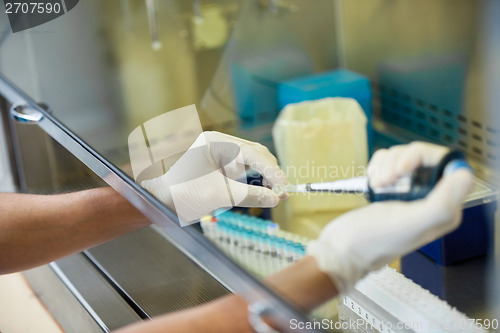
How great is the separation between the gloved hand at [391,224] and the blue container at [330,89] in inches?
71.7

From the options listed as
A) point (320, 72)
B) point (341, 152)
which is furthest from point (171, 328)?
point (320, 72)

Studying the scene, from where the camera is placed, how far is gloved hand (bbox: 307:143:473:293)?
27.4 inches

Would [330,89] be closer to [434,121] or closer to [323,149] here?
[434,121]

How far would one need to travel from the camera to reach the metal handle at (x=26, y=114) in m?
1.48

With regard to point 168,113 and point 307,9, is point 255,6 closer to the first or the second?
point 307,9

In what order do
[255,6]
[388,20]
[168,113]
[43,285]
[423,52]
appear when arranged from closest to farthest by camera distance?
[168,113] < [43,285] < [423,52] < [388,20] < [255,6]

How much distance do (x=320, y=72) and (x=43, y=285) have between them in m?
1.79

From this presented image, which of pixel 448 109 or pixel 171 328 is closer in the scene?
pixel 171 328

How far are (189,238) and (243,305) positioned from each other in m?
0.13

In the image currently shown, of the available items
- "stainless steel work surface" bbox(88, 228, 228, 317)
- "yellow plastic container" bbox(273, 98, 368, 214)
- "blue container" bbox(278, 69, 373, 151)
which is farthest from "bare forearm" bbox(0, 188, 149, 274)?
"blue container" bbox(278, 69, 373, 151)

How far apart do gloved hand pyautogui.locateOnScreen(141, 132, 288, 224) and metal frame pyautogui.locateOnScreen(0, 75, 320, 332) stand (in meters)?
0.02

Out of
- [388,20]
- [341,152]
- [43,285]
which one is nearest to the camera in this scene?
[341,152]

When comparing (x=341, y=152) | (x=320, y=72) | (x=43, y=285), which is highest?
(x=341, y=152)

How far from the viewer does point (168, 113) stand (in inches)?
52.0
